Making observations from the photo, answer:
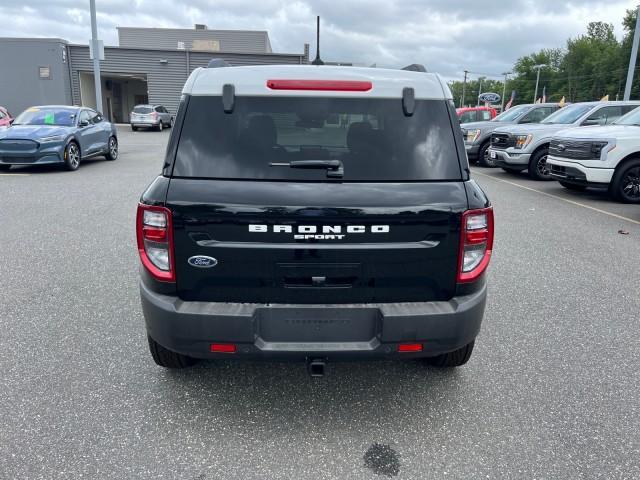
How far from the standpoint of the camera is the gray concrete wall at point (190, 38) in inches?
2090

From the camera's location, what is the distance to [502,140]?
1339 cm

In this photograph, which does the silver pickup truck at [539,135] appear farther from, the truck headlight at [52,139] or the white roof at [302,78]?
the truck headlight at [52,139]

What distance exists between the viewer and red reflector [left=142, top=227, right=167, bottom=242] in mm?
2562

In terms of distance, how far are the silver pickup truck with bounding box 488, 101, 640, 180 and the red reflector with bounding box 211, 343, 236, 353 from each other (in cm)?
1145

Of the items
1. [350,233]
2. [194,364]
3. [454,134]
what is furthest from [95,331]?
[454,134]

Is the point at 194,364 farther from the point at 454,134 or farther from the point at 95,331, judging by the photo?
the point at 454,134

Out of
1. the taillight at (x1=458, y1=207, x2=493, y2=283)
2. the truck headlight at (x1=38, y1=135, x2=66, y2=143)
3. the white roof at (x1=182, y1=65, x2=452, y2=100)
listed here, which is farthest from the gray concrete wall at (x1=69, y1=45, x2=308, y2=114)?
the taillight at (x1=458, y1=207, x2=493, y2=283)

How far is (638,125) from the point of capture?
32.4 feet

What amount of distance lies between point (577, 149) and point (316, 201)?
913 cm

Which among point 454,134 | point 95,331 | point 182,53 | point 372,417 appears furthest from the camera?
point 182,53

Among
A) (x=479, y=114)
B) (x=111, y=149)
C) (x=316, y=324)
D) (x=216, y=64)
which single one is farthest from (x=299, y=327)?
(x=479, y=114)

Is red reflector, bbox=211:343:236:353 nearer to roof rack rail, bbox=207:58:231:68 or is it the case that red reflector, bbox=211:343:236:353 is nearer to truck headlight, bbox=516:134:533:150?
roof rack rail, bbox=207:58:231:68

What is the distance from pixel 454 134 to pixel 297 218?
1.00m

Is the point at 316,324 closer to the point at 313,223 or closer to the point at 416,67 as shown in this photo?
the point at 313,223
